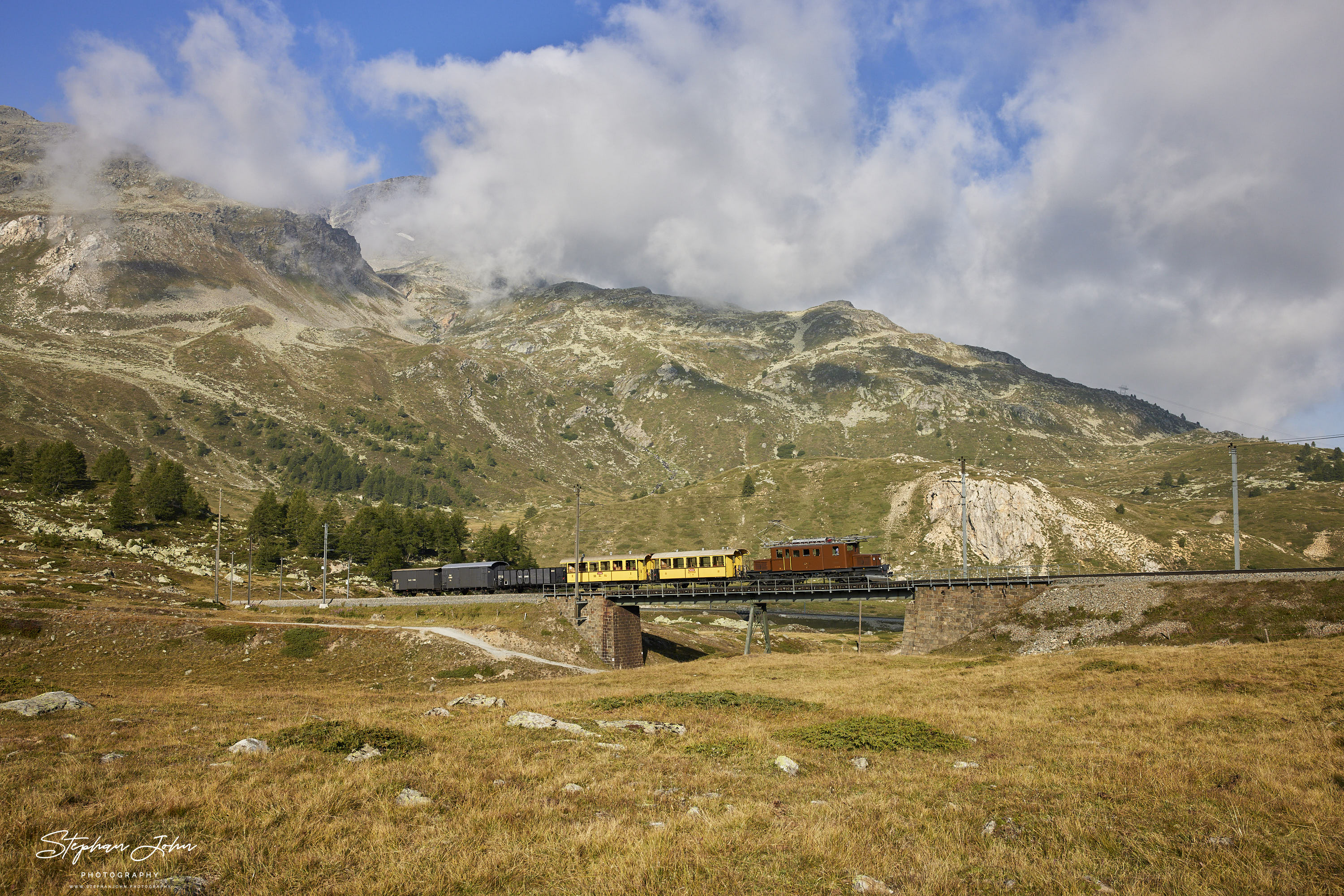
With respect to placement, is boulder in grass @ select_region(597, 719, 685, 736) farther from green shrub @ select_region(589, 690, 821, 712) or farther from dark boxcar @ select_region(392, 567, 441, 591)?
dark boxcar @ select_region(392, 567, 441, 591)

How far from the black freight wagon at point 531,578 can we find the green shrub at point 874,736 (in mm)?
66244

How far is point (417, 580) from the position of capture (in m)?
96.7

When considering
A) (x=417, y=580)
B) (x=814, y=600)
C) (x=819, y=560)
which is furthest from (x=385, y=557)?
(x=814, y=600)

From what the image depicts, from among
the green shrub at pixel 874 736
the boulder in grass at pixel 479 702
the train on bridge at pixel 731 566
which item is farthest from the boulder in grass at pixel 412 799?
the train on bridge at pixel 731 566

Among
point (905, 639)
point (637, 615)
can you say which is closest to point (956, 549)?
point (905, 639)

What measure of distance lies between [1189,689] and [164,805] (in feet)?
115

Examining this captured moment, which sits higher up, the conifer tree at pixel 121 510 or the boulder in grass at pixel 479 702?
Result: the conifer tree at pixel 121 510

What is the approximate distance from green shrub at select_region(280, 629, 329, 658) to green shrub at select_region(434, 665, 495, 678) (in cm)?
1004

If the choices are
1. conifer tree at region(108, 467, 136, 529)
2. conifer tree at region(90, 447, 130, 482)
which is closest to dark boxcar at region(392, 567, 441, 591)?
conifer tree at region(108, 467, 136, 529)

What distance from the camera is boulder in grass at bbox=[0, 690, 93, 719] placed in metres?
22.3

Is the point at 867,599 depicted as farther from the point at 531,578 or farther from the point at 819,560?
the point at 531,578

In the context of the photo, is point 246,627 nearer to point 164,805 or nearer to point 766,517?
point 164,805

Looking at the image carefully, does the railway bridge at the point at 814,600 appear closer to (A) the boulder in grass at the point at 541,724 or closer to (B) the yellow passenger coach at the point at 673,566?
(B) the yellow passenger coach at the point at 673,566

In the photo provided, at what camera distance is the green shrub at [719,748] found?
19.9 meters
